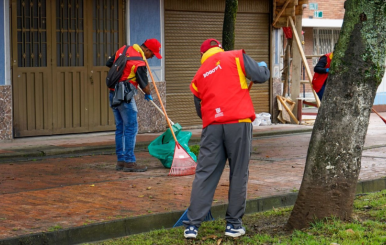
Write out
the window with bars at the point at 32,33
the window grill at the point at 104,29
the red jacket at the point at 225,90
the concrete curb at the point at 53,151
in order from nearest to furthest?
the red jacket at the point at 225,90 < the concrete curb at the point at 53,151 < the window with bars at the point at 32,33 < the window grill at the point at 104,29

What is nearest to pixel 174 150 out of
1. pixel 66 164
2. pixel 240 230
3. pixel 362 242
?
pixel 66 164

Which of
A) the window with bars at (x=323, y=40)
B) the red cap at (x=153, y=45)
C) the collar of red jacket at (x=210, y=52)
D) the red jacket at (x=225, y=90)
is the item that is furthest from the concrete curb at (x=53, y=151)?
the window with bars at (x=323, y=40)

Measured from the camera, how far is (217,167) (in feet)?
18.9

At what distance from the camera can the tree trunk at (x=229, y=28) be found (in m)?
11.2

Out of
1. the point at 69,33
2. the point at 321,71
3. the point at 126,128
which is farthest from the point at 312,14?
the point at 126,128

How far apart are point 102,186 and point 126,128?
1310mm

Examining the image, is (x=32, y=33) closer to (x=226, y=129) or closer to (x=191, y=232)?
(x=226, y=129)

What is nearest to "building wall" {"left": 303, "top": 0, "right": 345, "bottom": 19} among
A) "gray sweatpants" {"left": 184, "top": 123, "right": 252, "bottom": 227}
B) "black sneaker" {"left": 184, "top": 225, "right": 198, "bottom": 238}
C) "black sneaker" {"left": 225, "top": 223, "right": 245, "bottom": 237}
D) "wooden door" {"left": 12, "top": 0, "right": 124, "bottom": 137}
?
"wooden door" {"left": 12, "top": 0, "right": 124, "bottom": 137}

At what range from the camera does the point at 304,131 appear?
1517 cm

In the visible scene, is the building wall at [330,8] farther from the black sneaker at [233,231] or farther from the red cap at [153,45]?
the black sneaker at [233,231]

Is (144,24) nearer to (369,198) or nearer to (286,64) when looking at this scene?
(286,64)

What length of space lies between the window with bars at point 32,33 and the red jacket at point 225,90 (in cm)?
747

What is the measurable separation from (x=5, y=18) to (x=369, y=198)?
7506 millimetres

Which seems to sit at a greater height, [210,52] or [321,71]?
[210,52]
